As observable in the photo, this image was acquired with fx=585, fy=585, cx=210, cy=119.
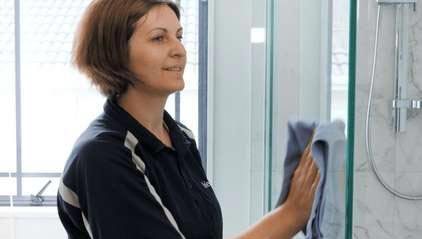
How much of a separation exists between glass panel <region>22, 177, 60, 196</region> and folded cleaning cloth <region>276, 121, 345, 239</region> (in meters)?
1.56

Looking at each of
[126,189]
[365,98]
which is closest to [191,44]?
[365,98]

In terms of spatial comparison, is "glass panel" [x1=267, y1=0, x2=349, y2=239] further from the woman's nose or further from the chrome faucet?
the chrome faucet

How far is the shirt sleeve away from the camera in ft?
3.36

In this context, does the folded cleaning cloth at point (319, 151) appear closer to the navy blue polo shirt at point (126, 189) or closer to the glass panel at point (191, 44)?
the navy blue polo shirt at point (126, 189)

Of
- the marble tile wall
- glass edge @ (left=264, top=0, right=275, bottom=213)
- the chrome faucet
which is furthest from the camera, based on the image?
the chrome faucet

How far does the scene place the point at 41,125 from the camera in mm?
2475

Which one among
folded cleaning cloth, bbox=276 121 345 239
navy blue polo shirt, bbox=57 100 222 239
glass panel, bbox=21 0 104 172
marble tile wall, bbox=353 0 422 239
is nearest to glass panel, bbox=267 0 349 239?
folded cleaning cloth, bbox=276 121 345 239

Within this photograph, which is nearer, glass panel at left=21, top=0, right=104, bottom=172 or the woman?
the woman

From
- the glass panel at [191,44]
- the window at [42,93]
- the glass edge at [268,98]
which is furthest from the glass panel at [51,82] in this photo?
the glass edge at [268,98]

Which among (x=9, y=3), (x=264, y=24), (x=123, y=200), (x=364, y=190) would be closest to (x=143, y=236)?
(x=123, y=200)

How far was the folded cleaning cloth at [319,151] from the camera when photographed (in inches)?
32.8

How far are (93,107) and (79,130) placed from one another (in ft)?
0.37

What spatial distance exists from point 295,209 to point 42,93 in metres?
1.56

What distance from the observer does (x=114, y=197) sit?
1032mm
